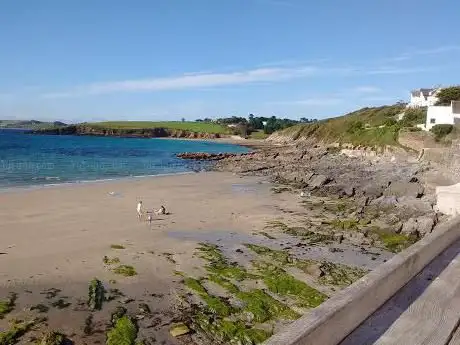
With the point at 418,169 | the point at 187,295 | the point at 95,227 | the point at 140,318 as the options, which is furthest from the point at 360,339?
the point at 418,169

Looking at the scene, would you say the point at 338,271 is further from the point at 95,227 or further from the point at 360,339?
the point at 95,227

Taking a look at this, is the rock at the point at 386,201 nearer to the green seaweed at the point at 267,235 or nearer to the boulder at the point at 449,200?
the boulder at the point at 449,200

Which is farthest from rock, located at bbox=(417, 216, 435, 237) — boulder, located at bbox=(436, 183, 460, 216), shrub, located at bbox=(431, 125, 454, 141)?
shrub, located at bbox=(431, 125, 454, 141)

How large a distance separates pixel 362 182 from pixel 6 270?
23693mm

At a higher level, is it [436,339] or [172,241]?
[436,339]

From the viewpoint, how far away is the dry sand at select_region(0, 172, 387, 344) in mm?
10656

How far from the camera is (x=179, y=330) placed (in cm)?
922

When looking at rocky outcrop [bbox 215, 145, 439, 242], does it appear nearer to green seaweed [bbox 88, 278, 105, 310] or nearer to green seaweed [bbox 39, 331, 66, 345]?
green seaweed [bbox 88, 278, 105, 310]

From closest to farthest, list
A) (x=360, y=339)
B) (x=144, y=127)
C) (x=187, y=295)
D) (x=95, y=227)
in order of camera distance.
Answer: (x=360, y=339)
(x=187, y=295)
(x=95, y=227)
(x=144, y=127)

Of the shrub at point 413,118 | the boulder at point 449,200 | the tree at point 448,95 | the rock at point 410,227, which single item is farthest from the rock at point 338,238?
the tree at point 448,95

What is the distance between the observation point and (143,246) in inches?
626

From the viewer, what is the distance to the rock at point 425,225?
1633cm

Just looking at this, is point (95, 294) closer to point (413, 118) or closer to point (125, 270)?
point (125, 270)

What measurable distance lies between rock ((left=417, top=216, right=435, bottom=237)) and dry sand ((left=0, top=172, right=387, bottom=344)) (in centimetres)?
276
